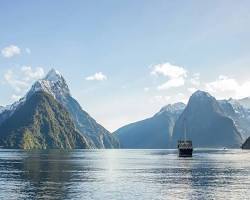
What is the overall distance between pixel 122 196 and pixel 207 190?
21450 millimetres

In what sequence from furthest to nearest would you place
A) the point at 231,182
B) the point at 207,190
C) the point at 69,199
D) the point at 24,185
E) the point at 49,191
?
1. the point at 231,182
2. the point at 24,185
3. the point at 207,190
4. the point at 49,191
5. the point at 69,199

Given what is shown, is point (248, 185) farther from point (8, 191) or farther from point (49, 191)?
point (8, 191)

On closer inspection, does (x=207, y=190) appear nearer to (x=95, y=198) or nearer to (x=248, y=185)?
(x=248, y=185)

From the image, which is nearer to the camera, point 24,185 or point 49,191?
point 49,191

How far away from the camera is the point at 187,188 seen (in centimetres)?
9912

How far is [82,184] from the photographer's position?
10475cm

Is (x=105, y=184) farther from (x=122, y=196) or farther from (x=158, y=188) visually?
(x=122, y=196)

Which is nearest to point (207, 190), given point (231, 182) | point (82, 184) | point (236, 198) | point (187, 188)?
point (187, 188)

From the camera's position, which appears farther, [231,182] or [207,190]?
[231,182]

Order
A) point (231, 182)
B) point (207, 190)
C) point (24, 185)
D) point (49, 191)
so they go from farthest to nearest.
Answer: point (231, 182)
point (24, 185)
point (207, 190)
point (49, 191)

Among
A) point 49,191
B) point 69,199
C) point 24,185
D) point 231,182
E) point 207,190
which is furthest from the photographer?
point 231,182

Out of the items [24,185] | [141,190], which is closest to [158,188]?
[141,190]

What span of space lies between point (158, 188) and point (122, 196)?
1625 centimetres

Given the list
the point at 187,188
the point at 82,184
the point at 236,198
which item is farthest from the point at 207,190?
the point at 82,184
